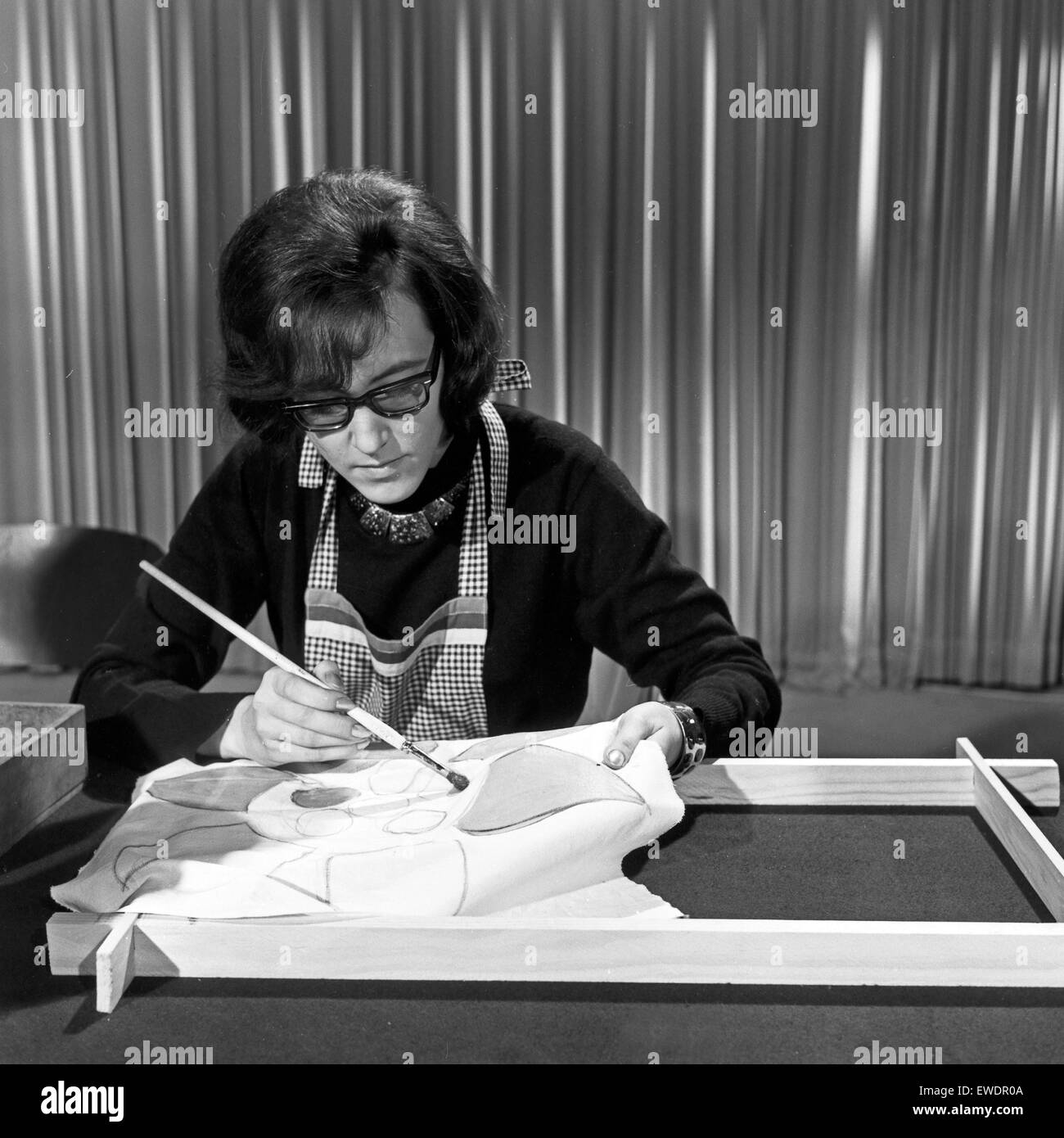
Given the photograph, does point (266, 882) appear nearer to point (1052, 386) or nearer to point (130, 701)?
point (130, 701)

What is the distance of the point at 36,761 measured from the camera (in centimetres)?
106

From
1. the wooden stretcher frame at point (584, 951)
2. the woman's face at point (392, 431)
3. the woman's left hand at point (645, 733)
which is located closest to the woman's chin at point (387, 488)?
the woman's face at point (392, 431)

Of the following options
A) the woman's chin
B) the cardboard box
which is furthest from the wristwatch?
the cardboard box

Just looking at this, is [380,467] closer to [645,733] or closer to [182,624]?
[182,624]

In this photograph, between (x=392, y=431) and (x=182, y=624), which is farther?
(x=182, y=624)

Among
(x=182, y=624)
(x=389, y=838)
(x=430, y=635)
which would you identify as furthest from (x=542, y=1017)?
(x=182, y=624)

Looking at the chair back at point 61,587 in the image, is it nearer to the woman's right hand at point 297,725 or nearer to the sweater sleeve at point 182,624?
the sweater sleeve at point 182,624

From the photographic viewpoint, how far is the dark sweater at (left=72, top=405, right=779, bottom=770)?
1191 millimetres

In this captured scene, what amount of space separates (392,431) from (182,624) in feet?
1.09

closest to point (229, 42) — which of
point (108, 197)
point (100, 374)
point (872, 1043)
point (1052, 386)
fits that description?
point (108, 197)

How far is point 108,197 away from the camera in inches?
45.6

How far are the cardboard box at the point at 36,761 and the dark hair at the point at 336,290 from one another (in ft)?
1.19

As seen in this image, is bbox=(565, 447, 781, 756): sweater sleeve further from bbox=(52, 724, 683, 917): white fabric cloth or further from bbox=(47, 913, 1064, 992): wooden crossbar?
bbox=(47, 913, 1064, 992): wooden crossbar
